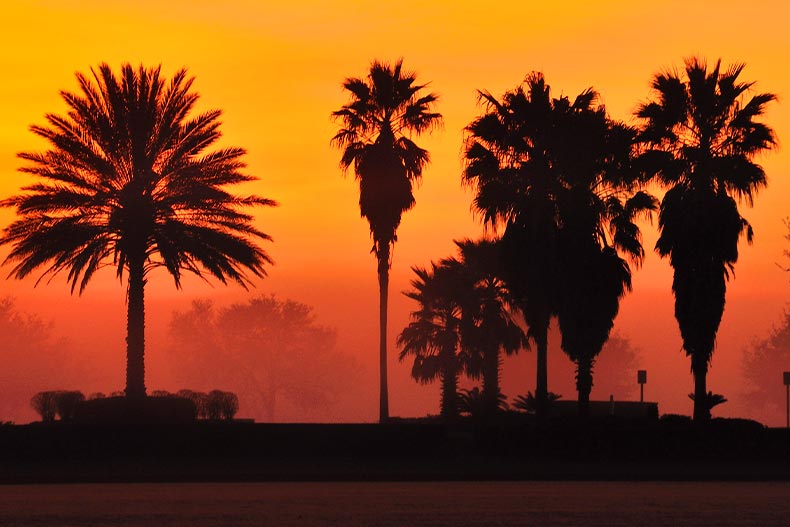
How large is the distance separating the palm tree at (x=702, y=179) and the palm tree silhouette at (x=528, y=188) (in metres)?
3.59

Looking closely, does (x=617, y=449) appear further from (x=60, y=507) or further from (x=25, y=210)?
(x=25, y=210)

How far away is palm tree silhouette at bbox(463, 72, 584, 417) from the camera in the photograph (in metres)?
49.5

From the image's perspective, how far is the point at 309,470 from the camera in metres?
37.3

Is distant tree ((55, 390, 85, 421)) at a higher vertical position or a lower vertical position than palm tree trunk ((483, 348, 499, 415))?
lower

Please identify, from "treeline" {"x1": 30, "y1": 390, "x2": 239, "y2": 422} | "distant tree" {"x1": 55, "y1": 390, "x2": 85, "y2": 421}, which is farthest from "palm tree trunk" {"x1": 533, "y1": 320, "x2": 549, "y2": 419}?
A: "distant tree" {"x1": 55, "y1": 390, "x2": 85, "y2": 421}

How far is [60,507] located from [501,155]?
28.1 metres

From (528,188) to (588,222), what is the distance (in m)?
2.51

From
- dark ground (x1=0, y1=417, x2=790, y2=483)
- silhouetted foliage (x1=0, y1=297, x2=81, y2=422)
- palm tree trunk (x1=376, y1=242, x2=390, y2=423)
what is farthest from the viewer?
silhouetted foliage (x1=0, y1=297, x2=81, y2=422)

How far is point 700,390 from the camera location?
154ft

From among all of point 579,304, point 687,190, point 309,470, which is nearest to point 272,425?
point 309,470

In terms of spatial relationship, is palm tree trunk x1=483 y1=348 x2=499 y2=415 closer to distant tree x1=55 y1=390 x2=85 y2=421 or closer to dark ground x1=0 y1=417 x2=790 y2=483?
distant tree x1=55 y1=390 x2=85 y2=421

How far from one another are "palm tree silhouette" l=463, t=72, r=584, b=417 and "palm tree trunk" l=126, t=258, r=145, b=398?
42.9ft

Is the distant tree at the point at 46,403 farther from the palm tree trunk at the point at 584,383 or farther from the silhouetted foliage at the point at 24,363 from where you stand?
the silhouetted foliage at the point at 24,363

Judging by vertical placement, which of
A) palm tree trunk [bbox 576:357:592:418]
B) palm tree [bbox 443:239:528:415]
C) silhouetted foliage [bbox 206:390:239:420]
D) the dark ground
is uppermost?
palm tree [bbox 443:239:528:415]
